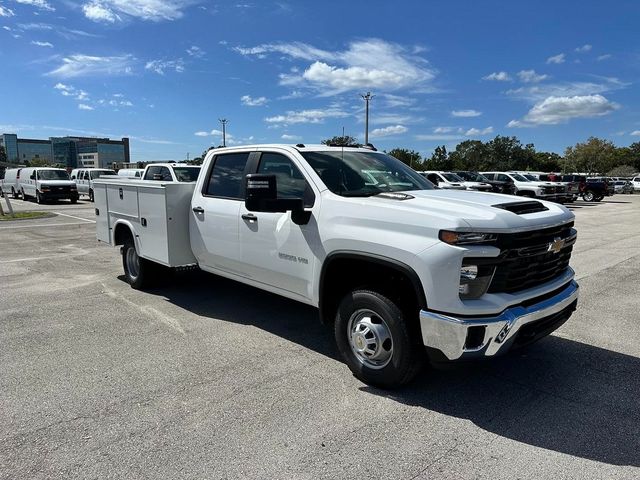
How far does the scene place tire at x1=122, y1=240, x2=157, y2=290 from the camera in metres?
6.80

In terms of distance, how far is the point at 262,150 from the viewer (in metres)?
5.04

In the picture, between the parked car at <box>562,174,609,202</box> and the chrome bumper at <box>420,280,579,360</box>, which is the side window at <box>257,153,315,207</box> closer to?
the chrome bumper at <box>420,280,579,360</box>

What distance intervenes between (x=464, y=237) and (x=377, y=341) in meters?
1.10

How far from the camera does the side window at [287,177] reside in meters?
4.36

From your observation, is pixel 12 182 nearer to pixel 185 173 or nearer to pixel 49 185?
pixel 49 185

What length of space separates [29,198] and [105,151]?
99213 mm

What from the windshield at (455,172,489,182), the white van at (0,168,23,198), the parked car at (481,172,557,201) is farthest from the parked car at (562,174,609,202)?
the white van at (0,168,23,198)

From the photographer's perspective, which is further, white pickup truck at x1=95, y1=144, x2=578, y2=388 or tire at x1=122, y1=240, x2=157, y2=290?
tire at x1=122, y1=240, x2=157, y2=290

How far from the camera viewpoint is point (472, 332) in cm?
321

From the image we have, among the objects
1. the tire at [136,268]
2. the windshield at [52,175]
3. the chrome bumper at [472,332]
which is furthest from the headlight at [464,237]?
the windshield at [52,175]

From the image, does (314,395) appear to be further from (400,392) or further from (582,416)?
(582,416)

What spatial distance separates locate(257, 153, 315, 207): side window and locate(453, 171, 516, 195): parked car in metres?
23.4

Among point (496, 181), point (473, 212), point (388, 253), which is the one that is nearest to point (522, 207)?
point (473, 212)

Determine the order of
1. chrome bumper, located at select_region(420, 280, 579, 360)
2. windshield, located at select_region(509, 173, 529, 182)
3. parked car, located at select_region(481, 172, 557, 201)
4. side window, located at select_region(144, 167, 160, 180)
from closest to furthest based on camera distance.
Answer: chrome bumper, located at select_region(420, 280, 579, 360) → side window, located at select_region(144, 167, 160, 180) → parked car, located at select_region(481, 172, 557, 201) → windshield, located at select_region(509, 173, 529, 182)
